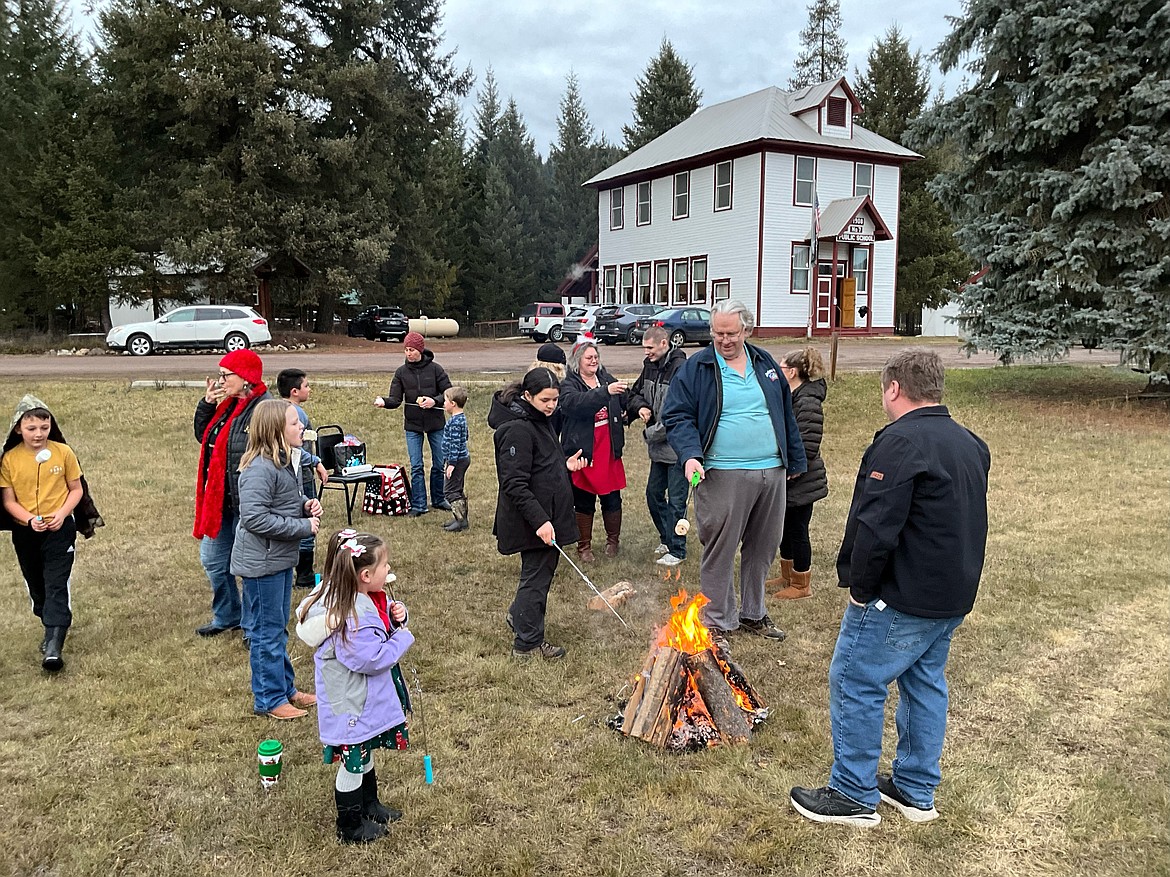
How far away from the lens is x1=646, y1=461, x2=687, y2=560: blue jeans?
704cm

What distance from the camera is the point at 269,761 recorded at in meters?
3.79

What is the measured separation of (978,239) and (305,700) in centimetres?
1383

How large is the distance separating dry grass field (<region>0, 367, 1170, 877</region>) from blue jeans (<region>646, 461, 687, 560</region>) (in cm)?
31

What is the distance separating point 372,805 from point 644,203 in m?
34.0

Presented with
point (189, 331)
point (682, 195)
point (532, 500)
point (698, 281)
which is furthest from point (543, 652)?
point (682, 195)

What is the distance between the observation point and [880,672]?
3365mm

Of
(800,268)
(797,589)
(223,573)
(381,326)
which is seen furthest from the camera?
(381,326)

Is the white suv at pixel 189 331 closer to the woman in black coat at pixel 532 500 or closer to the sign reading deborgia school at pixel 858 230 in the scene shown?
the sign reading deborgia school at pixel 858 230

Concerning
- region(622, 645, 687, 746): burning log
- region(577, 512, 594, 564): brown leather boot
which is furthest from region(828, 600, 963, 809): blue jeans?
region(577, 512, 594, 564): brown leather boot

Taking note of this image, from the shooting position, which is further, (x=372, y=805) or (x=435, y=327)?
(x=435, y=327)

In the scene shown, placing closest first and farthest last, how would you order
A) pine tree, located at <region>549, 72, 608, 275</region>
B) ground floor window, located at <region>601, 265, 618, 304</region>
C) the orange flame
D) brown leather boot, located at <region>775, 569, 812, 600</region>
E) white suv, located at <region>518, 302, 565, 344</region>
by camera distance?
the orange flame, brown leather boot, located at <region>775, 569, 812, 600</region>, white suv, located at <region>518, 302, 565, 344</region>, ground floor window, located at <region>601, 265, 618, 304</region>, pine tree, located at <region>549, 72, 608, 275</region>

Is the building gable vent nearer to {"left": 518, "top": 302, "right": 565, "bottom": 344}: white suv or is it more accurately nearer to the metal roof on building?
the metal roof on building

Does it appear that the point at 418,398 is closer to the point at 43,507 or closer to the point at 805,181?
the point at 43,507

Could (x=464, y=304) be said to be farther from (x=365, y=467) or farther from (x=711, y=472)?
(x=711, y=472)
